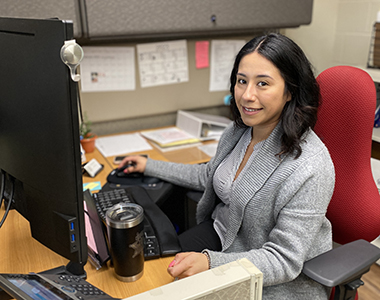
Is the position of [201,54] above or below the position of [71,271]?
above

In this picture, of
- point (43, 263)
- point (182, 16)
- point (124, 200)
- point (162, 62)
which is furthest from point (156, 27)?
point (43, 263)

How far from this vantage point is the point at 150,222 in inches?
40.7

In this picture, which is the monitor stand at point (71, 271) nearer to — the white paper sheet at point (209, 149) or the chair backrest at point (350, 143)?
the chair backrest at point (350, 143)

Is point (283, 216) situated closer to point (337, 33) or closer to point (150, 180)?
point (150, 180)

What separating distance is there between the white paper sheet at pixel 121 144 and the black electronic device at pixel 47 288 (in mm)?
968

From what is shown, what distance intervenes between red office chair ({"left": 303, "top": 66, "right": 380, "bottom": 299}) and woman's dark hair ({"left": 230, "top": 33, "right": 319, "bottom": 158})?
6 centimetres

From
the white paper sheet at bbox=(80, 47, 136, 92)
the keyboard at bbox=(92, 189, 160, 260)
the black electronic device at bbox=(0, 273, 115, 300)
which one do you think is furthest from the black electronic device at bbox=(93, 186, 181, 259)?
the white paper sheet at bbox=(80, 47, 136, 92)

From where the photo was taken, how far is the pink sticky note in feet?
6.39

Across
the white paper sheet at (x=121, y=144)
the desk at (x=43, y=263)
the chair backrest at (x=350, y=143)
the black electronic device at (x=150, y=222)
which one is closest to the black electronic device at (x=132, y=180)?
the black electronic device at (x=150, y=222)

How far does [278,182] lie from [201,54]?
1.20 meters

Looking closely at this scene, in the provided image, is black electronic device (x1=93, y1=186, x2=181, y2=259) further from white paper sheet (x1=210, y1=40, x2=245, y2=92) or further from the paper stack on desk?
white paper sheet (x1=210, y1=40, x2=245, y2=92)

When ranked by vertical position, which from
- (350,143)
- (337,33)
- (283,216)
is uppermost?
(337,33)

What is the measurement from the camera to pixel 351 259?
Answer: 2.90ft

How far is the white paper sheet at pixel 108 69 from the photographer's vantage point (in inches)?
68.8
